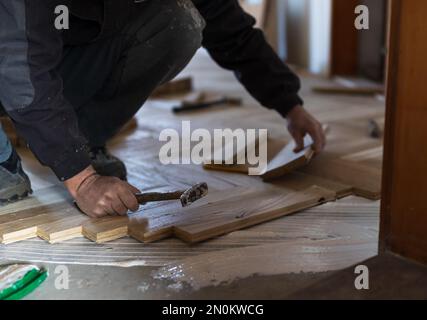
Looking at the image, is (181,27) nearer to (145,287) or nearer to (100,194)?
(100,194)

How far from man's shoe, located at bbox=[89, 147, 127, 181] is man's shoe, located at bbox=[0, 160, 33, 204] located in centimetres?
18

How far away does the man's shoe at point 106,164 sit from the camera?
5.24 feet

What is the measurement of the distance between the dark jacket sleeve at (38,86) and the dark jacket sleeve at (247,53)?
618 millimetres

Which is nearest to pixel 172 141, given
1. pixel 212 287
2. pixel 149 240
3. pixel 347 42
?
pixel 149 240

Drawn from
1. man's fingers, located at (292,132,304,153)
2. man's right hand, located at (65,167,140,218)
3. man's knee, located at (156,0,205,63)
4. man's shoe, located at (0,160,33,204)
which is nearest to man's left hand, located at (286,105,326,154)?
man's fingers, located at (292,132,304,153)

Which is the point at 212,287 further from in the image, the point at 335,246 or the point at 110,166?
the point at 110,166

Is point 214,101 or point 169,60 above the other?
point 169,60

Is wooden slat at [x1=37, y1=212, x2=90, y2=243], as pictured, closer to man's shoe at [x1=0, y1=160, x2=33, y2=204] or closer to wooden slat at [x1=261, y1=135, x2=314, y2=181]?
man's shoe at [x1=0, y1=160, x2=33, y2=204]

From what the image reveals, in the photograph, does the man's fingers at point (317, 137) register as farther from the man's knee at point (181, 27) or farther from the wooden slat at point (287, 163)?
the man's knee at point (181, 27)

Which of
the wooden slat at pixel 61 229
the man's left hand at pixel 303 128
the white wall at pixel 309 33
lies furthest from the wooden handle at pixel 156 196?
the white wall at pixel 309 33

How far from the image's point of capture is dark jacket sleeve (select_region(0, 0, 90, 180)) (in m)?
1.16
